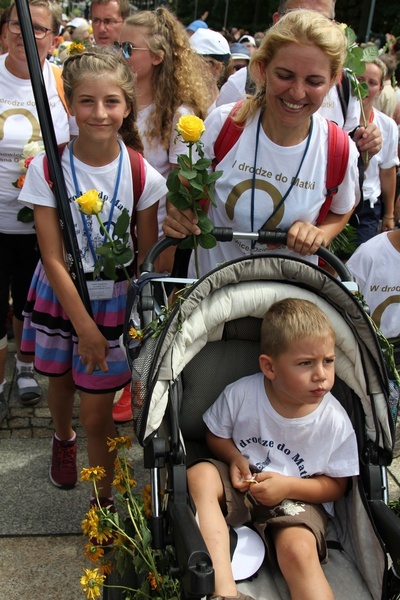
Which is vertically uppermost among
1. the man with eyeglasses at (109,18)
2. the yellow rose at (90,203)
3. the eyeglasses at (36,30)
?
the man with eyeglasses at (109,18)

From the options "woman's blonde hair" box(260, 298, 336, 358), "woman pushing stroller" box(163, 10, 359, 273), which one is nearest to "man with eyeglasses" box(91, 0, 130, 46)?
"woman pushing stroller" box(163, 10, 359, 273)

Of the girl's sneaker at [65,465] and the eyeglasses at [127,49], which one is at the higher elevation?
the eyeglasses at [127,49]

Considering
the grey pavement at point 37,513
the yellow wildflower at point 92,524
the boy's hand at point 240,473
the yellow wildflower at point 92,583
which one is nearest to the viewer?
the yellow wildflower at point 92,583

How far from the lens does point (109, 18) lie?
4781 mm

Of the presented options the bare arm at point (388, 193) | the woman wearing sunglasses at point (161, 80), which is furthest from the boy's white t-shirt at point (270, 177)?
the bare arm at point (388, 193)

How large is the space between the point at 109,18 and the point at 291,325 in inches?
133

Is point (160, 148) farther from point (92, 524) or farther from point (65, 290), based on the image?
point (92, 524)

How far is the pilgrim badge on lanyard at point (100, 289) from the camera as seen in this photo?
109 inches

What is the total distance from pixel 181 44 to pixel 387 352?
2055 millimetres

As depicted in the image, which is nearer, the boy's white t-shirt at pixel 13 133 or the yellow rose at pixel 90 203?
the yellow rose at pixel 90 203

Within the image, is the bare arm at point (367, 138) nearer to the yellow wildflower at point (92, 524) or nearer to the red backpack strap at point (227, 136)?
the red backpack strap at point (227, 136)

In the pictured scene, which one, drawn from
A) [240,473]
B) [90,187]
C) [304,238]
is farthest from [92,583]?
[90,187]

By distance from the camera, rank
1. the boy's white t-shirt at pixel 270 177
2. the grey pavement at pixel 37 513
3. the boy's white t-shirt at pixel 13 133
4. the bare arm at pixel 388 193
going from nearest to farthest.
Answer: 1. the boy's white t-shirt at pixel 270 177
2. the grey pavement at pixel 37 513
3. the boy's white t-shirt at pixel 13 133
4. the bare arm at pixel 388 193

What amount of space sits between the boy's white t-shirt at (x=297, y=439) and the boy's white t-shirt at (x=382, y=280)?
0.88 metres
